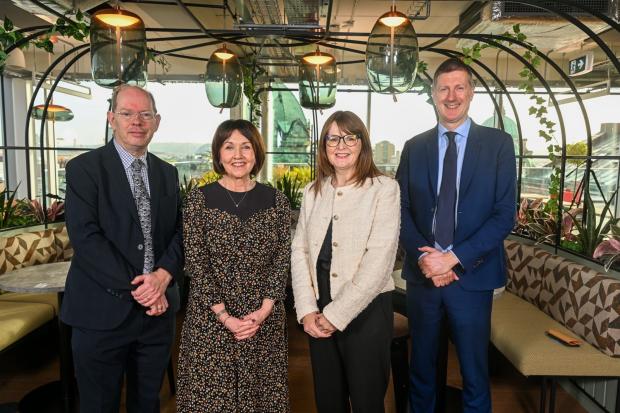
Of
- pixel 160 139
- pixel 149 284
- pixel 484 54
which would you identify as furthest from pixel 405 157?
pixel 160 139

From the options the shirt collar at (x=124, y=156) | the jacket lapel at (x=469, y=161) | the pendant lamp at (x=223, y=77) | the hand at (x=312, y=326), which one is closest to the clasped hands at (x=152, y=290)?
the shirt collar at (x=124, y=156)

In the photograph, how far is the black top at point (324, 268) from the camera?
188 cm

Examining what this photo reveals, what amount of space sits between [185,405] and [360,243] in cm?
93

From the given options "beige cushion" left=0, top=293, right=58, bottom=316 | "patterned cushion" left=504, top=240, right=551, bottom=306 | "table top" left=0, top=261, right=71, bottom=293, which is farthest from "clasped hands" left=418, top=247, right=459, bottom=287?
"beige cushion" left=0, top=293, right=58, bottom=316

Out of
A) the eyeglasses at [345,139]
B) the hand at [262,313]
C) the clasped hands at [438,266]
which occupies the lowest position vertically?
the hand at [262,313]

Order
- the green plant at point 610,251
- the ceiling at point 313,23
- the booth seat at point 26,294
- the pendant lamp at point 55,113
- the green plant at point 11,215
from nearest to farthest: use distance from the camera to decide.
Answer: the green plant at point 610,251
the ceiling at point 313,23
the booth seat at point 26,294
the green plant at point 11,215
the pendant lamp at point 55,113

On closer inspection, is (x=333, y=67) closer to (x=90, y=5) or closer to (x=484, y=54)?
(x=90, y=5)

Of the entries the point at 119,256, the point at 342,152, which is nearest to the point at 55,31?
the point at 119,256

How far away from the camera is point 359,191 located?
1867 millimetres

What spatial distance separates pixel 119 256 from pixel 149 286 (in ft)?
0.54

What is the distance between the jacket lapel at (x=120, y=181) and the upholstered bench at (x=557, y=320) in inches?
84.4

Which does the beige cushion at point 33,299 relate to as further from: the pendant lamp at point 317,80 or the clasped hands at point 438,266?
the clasped hands at point 438,266

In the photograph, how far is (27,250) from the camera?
382 cm

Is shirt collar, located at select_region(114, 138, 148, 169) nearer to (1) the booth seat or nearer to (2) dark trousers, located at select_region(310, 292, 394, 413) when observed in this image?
(2) dark trousers, located at select_region(310, 292, 394, 413)
